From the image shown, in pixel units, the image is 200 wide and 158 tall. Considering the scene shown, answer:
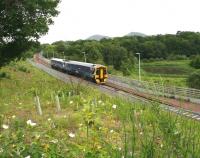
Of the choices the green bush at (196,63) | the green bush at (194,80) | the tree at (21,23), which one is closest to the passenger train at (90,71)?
the tree at (21,23)

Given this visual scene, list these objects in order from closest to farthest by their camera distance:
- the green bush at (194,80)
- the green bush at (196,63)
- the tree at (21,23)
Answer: the tree at (21,23) < the green bush at (194,80) < the green bush at (196,63)

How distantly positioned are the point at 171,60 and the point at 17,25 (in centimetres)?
14541

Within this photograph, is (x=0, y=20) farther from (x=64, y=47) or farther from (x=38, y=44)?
(x=64, y=47)

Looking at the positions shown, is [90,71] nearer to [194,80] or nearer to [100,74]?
[100,74]

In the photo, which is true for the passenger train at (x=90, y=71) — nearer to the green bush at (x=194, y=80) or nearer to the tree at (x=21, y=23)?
the tree at (x=21, y=23)

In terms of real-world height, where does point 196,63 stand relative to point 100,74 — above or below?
below

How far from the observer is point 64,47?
18512 cm

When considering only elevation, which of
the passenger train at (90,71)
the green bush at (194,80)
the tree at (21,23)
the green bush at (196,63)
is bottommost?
the green bush at (196,63)

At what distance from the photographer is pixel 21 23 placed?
38.3 m

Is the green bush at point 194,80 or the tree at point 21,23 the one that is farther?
the green bush at point 194,80

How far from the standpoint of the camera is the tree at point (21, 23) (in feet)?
124

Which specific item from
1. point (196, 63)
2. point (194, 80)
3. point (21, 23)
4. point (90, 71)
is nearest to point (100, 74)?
point (90, 71)

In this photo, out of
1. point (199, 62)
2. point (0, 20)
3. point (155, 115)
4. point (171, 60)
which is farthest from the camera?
point (171, 60)

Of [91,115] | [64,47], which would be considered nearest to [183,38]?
[64,47]
